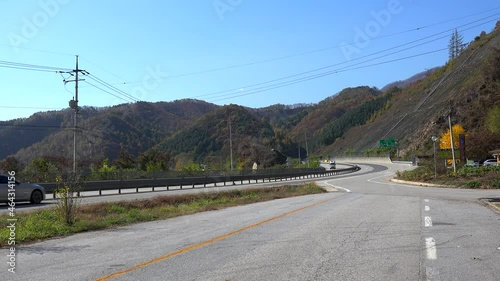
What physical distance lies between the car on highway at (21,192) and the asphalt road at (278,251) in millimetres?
10303

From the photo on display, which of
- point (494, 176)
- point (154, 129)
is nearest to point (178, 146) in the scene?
point (154, 129)

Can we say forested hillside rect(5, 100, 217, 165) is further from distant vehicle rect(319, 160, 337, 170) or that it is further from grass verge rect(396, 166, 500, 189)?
grass verge rect(396, 166, 500, 189)

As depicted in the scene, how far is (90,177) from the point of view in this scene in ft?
117

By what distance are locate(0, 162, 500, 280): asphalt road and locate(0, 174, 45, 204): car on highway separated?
10.3 metres

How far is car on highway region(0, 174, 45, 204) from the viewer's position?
68.6 ft

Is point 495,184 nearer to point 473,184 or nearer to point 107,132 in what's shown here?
point 473,184

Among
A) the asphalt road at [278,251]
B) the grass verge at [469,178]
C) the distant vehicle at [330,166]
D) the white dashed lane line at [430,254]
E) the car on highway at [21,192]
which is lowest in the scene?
the white dashed lane line at [430,254]

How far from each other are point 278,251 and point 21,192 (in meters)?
17.1

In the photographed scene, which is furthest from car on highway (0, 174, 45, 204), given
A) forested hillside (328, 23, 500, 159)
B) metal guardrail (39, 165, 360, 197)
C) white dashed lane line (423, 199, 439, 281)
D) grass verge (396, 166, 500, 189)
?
forested hillside (328, 23, 500, 159)

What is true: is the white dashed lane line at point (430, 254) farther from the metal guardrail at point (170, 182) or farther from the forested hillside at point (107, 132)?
the forested hillside at point (107, 132)

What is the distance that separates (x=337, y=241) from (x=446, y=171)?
36020 mm

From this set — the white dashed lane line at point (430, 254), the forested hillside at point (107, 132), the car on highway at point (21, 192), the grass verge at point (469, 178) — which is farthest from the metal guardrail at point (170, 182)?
the forested hillside at point (107, 132)

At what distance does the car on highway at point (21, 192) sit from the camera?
20922mm

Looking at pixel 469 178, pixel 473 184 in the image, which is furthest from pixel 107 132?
pixel 473 184
